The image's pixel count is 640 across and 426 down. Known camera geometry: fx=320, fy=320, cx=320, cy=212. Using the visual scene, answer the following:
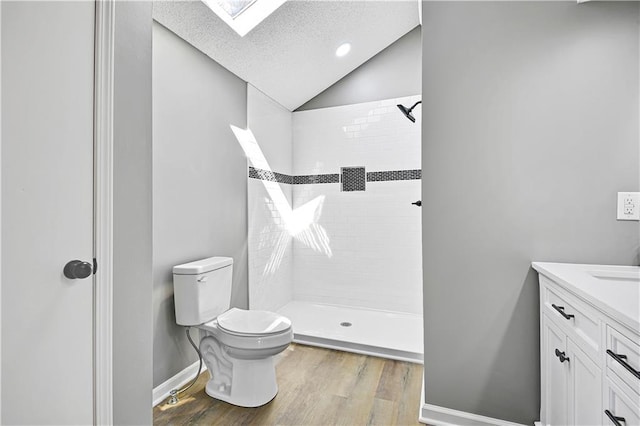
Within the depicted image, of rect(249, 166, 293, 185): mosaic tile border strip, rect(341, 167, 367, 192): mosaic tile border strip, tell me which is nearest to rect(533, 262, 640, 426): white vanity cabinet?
rect(341, 167, 367, 192): mosaic tile border strip

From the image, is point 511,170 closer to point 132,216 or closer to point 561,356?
point 561,356

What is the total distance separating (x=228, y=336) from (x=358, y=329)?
55.3 inches

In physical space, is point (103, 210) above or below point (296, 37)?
below

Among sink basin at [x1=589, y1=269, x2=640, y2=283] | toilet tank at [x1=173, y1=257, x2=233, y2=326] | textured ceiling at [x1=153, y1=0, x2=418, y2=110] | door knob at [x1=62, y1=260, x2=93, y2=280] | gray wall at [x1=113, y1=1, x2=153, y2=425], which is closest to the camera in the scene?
door knob at [x1=62, y1=260, x2=93, y2=280]

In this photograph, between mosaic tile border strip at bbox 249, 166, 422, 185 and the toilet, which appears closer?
the toilet

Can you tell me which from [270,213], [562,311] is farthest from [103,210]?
[270,213]

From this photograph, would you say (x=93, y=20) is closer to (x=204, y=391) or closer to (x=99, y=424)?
(x=99, y=424)

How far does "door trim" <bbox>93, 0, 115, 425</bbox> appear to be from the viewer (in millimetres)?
894

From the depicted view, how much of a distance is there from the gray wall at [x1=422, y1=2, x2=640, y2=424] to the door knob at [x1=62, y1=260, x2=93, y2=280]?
145 cm

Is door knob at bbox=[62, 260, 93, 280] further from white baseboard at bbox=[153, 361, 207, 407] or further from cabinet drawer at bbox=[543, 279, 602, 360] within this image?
cabinet drawer at bbox=[543, 279, 602, 360]

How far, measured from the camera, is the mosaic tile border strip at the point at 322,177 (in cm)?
305

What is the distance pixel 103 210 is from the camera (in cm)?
90

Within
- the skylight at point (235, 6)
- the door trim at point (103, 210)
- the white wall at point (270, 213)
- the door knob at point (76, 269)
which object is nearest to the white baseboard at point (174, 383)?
the white wall at point (270, 213)

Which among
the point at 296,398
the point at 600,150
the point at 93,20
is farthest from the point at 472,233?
the point at 93,20
